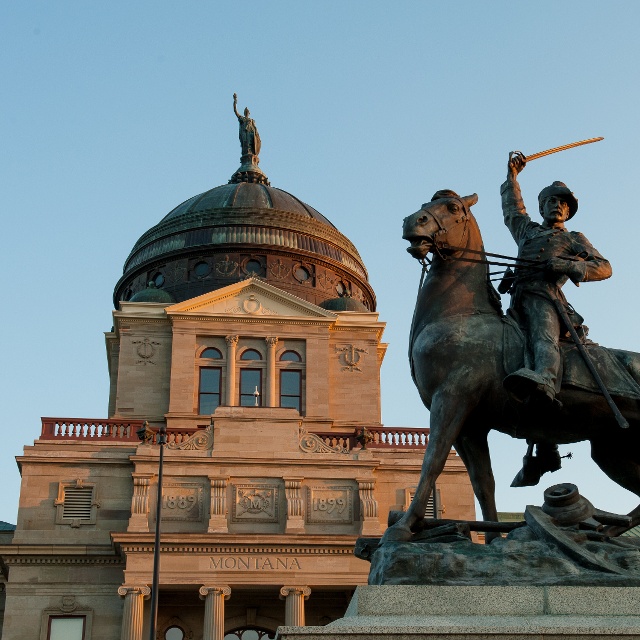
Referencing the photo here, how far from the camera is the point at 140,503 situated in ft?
143

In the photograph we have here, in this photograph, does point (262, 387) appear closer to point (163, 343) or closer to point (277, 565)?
point (163, 343)

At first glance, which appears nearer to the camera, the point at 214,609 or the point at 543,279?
the point at 543,279

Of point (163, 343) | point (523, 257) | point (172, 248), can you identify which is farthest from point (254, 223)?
point (523, 257)

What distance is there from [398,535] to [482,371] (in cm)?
164

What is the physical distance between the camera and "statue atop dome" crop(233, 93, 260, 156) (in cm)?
7406

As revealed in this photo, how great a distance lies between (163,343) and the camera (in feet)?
180

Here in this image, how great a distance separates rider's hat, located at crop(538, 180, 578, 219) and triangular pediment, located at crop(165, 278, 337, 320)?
145ft

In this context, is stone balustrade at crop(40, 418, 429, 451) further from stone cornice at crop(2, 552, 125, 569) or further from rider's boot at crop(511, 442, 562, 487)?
rider's boot at crop(511, 442, 562, 487)

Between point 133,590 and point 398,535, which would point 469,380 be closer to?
point 398,535

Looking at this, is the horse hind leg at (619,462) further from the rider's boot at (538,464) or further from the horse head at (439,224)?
the horse head at (439,224)

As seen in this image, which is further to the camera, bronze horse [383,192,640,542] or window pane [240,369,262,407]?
window pane [240,369,262,407]

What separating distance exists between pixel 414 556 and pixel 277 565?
3465 cm

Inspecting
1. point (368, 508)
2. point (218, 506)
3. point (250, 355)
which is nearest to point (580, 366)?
point (368, 508)

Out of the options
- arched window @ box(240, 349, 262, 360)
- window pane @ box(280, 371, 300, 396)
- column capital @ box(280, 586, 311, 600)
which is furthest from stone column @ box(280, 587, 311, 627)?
arched window @ box(240, 349, 262, 360)
